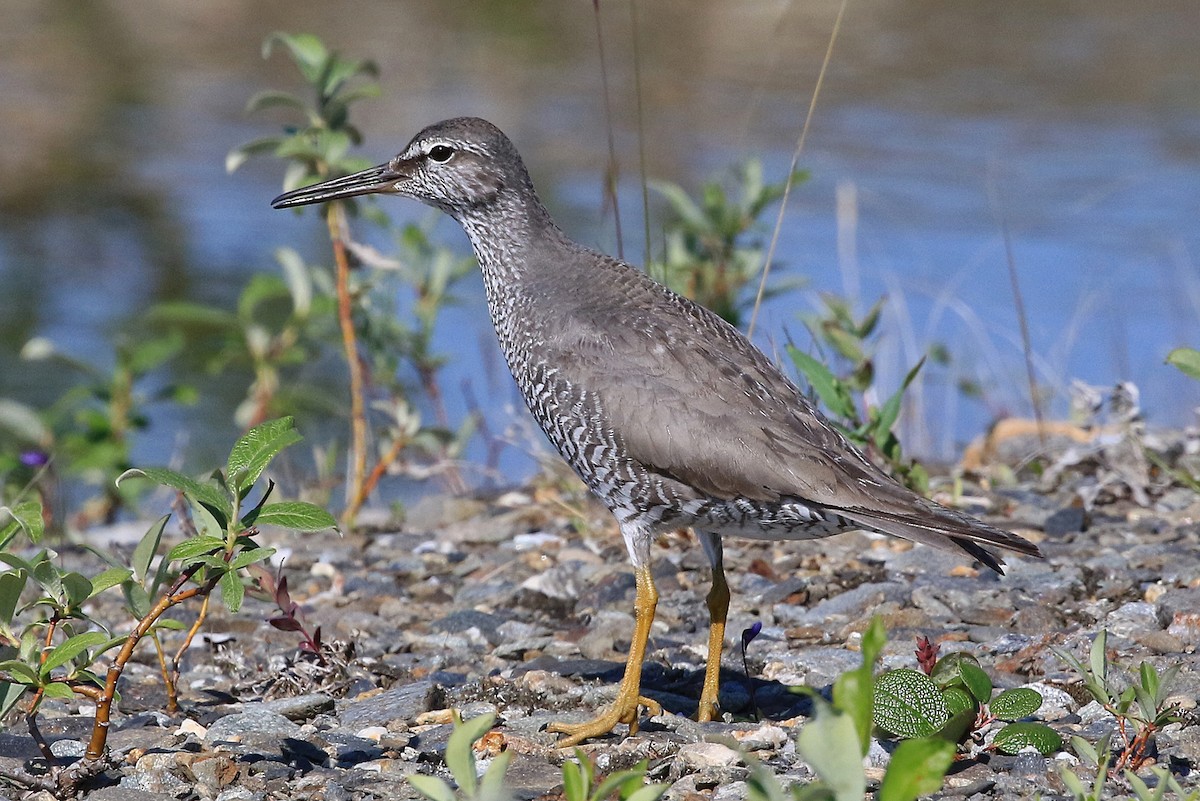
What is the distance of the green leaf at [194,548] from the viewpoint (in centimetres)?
377

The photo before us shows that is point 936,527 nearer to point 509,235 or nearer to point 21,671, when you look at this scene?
point 509,235

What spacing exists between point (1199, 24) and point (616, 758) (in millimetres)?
17123

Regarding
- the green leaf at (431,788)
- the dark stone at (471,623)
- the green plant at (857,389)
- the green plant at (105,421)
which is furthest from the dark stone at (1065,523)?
the green plant at (105,421)

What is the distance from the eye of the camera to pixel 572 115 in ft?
51.5

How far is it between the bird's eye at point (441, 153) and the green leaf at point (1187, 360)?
Result: 2.68 meters

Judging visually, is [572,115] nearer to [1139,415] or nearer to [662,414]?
[1139,415]

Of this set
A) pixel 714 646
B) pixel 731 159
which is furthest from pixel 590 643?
pixel 731 159

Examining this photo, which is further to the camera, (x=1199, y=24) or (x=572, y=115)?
(x=1199, y=24)

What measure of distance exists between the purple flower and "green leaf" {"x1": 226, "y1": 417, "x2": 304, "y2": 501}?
335 centimetres

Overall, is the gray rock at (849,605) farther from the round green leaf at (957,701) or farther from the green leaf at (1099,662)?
the green leaf at (1099,662)

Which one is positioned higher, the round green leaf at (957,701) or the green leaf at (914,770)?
the round green leaf at (957,701)

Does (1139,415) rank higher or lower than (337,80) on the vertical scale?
lower

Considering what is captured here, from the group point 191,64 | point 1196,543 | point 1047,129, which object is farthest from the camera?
point 191,64

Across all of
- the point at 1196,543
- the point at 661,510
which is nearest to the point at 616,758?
the point at 661,510
